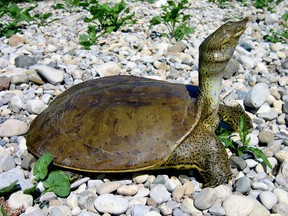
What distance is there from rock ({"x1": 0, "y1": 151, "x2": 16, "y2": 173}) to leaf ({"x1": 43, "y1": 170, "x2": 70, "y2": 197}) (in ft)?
1.28

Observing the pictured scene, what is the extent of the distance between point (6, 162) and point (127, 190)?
0.89 metres

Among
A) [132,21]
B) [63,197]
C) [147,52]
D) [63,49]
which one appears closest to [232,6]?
[132,21]

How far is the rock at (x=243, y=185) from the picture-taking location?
2.35m

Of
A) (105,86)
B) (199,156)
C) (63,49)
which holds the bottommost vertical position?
(63,49)

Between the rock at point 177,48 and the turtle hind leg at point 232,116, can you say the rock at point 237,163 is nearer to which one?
the turtle hind leg at point 232,116

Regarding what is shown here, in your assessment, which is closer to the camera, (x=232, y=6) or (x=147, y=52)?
(x=147, y=52)

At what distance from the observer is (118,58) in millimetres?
4242

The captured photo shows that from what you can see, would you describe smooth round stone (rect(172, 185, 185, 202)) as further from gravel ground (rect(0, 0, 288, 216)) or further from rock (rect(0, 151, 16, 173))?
rock (rect(0, 151, 16, 173))

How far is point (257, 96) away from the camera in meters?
3.30

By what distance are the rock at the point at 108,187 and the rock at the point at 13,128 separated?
950mm

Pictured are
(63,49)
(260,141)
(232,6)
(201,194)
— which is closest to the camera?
(201,194)

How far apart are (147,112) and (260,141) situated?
1.03 m

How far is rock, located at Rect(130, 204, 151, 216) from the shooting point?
2.15m

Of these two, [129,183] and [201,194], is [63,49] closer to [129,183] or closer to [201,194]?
[129,183]
